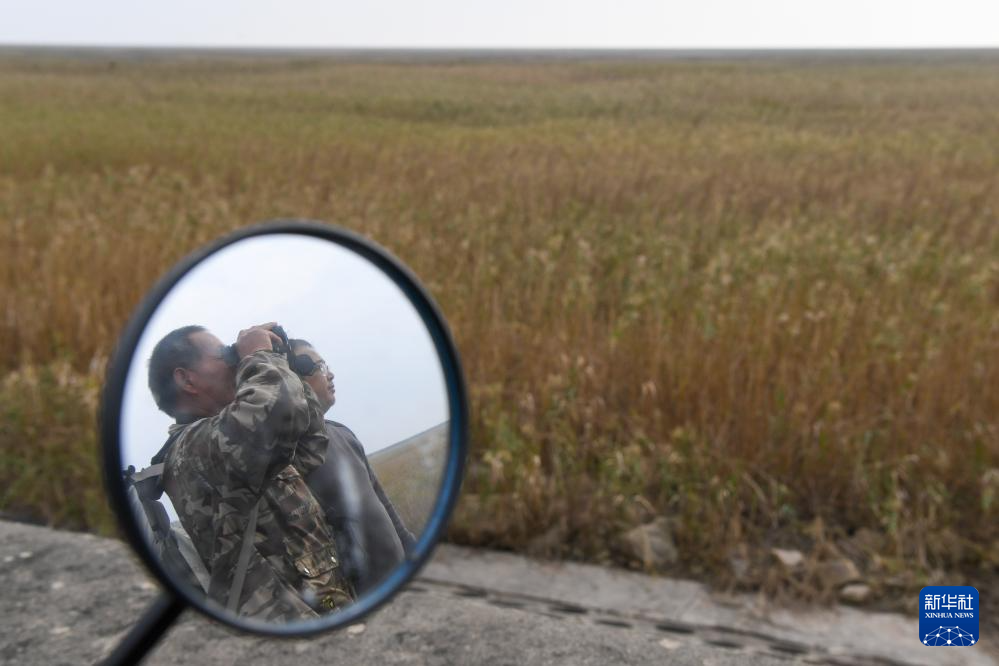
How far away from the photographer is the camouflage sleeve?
1034 mm

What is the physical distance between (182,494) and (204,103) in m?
22.6

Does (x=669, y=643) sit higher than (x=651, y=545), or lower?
lower

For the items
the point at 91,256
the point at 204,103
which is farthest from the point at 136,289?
the point at 204,103

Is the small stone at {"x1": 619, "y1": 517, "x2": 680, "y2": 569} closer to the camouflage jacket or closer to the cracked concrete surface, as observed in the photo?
the cracked concrete surface

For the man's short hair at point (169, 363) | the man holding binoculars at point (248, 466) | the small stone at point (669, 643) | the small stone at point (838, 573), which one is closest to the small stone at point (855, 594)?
the small stone at point (838, 573)

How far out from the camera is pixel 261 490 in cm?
110

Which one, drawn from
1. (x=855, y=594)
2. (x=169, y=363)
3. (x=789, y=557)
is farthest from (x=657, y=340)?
(x=169, y=363)

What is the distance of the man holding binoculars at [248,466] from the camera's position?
3.36 feet

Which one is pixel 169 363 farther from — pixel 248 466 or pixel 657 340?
pixel 657 340

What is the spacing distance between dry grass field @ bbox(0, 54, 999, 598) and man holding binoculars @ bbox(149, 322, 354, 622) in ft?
5.59

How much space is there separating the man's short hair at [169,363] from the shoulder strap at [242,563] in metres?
0.15

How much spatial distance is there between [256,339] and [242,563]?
0.85 feet

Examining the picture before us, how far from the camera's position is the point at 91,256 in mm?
5270

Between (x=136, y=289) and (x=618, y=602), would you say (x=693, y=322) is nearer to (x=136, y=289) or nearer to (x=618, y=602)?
(x=618, y=602)
